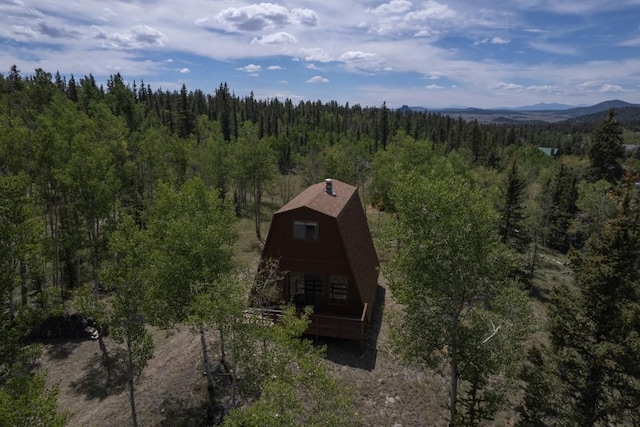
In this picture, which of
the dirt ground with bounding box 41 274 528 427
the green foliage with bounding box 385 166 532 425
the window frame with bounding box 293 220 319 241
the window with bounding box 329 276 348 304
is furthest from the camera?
the window with bounding box 329 276 348 304

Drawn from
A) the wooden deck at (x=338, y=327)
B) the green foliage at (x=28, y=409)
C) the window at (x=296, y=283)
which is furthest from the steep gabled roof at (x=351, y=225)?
the green foliage at (x=28, y=409)

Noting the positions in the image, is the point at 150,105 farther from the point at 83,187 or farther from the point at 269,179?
the point at 83,187

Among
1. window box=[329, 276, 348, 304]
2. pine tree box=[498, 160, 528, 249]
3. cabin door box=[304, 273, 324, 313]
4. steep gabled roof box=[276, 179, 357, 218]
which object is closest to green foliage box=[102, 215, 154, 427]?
steep gabled roof box=[276, 179, 357, 218]

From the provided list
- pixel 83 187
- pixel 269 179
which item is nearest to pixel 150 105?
pixel 269 179

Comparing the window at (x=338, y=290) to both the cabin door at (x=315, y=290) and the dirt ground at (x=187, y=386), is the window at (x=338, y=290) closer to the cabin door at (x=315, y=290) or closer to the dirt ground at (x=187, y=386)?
the cabin door at (x=315, y=290)

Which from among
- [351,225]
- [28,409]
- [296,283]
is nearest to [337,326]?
[296,283]

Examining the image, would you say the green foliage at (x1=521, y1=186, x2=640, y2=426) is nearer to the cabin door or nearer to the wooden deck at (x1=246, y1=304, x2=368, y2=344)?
the wooden deck at (x1=246, y1=304, x2=368, y2=344)
